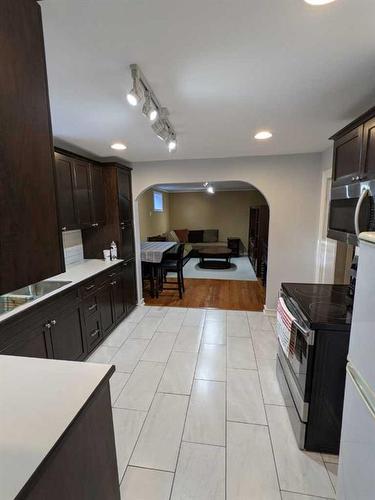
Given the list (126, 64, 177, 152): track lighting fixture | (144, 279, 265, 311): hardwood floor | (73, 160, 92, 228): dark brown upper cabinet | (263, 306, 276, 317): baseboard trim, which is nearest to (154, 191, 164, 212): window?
(144, 279, 265, 311): hardwood floor

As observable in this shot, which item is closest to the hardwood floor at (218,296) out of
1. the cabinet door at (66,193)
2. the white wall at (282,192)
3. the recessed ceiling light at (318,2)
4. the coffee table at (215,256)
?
the white wall at (282,192)

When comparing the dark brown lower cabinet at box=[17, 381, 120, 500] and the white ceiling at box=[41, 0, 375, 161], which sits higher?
the white ceiling at box=[41, 0, 375, 161]

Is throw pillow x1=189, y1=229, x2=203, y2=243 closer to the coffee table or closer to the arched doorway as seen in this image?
the arched doorway

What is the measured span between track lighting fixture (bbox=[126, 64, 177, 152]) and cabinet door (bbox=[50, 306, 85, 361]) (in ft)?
6.09

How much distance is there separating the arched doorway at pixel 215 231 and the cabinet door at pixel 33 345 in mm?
2259

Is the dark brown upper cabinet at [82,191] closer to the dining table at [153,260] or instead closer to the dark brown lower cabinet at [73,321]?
the dark brown lower cabinet at [73,321]

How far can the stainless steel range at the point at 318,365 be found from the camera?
153 cm

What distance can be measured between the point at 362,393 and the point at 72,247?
3.44 m

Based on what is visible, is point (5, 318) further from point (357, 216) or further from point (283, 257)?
point (283, 257)

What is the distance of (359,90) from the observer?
1642 millimetres

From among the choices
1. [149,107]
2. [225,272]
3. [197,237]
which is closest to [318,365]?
[149,107]

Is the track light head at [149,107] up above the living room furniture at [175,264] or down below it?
above

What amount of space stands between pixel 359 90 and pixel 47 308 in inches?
113

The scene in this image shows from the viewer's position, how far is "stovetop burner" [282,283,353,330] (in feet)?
5.00
